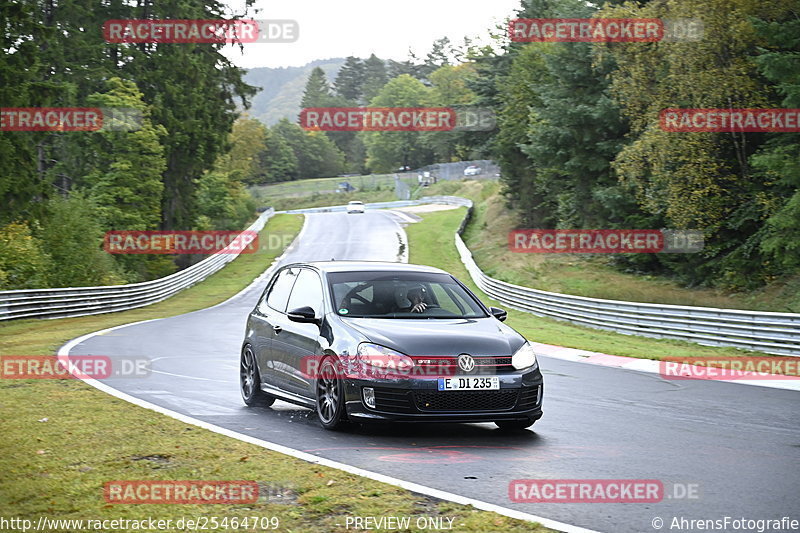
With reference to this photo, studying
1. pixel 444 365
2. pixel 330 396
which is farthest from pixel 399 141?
pixel 444 365

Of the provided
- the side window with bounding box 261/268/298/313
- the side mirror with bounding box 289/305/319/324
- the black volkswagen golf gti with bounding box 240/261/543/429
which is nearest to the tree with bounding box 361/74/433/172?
the side window with bounding box 261/268/298/313

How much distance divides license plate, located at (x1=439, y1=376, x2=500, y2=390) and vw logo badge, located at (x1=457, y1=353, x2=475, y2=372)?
0.09 meters

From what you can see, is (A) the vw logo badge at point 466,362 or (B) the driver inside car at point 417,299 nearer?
(A) the vw logo badge at point 466,362

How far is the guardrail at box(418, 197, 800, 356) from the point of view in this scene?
19609 mm

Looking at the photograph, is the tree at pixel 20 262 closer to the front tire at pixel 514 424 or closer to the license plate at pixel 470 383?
the front tire at pixel 514 424

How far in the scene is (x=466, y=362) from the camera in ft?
30.3

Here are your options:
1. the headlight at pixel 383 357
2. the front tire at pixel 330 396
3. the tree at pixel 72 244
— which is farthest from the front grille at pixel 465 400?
the tree at pixel 72 244

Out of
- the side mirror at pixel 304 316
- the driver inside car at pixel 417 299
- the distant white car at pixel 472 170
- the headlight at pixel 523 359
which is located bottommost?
the headlight at pixel 523 359

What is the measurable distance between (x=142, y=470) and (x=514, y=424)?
3.90 m

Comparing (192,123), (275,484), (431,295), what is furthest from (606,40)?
(275,484)

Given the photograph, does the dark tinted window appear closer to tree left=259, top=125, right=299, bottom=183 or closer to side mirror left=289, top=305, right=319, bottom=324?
side mirror left=289, top=305, right=319, bottom=324

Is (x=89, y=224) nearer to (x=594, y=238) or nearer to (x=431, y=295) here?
(x=594, y=238)

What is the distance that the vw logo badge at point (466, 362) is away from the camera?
921 centimetres

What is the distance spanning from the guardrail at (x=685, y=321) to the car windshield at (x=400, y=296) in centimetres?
1067
